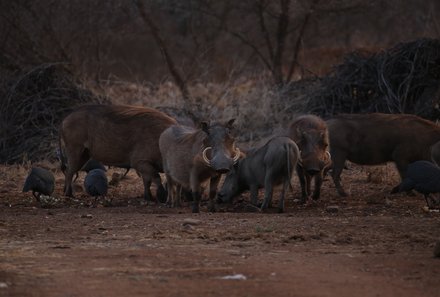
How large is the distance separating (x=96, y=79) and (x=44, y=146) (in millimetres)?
2660

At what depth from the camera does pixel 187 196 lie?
32.7ft

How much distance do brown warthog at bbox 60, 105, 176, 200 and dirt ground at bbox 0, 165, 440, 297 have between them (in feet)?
2.63

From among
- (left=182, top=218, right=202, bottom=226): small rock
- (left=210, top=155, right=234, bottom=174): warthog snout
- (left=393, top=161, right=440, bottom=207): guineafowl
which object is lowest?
(left=182, top=218, right=202, bottom=226): small rock

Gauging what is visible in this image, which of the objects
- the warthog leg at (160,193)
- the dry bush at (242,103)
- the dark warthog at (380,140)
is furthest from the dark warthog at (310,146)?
the dry bush at (242,103)

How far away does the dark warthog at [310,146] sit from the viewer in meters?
9.10

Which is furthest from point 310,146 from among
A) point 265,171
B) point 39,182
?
point 39,182

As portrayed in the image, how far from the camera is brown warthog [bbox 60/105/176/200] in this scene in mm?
9930

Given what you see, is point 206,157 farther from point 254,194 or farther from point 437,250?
point 437,250

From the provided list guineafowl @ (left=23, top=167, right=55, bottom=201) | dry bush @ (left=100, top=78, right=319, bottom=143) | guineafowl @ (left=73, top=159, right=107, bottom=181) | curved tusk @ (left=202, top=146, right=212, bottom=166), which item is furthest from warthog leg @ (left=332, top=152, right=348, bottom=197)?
dry bush @ (left=100, top=78, right=319, bottom=143)

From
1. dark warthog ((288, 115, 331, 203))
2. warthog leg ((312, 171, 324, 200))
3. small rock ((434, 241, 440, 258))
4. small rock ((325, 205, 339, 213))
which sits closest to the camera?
small rock ((434, 241, 440, 258))

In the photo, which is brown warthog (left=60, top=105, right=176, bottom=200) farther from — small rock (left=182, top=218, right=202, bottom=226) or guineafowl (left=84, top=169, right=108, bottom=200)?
small rock (left=182, top=218, right=202, bottom=226)

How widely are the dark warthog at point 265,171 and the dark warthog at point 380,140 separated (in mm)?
1119

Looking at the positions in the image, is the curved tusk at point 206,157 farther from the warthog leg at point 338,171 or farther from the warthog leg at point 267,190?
the warthog leg at point 338,171

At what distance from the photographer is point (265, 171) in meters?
9.13
